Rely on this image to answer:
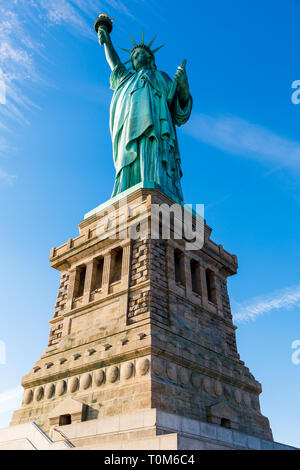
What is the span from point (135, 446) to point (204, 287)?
10.7m

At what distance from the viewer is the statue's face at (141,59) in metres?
29.2

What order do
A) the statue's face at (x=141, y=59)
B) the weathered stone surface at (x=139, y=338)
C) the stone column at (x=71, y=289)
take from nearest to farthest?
the weathered stone surface at (x=139, y=338) < the stone column at (x=71, y=289) < the statue's face at (x=141, y=59)

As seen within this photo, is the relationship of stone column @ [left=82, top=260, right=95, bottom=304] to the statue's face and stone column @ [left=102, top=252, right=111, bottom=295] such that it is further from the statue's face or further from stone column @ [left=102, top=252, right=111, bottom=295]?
the statue's face

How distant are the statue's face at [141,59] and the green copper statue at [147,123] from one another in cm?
2

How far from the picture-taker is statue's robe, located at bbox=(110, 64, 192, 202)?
75.0ft

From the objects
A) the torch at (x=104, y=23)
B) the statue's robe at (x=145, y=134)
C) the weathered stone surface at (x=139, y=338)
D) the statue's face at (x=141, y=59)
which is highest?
the torch at (x=104, y=23)

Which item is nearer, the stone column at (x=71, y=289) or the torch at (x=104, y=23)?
the stone column at (x=71, y=289)

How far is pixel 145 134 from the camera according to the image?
23.6 m

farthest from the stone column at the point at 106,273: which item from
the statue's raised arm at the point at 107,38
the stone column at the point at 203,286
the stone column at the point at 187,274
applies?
the statue's raised arm at the point at 107,38

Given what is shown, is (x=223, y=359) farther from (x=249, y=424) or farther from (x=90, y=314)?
(x=90, y=314)

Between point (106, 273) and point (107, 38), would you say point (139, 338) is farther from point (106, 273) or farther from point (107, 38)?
point (107, 38)

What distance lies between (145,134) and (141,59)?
345 inches

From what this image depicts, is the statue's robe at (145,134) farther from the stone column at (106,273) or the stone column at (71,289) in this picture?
the stone column at (71,289)
